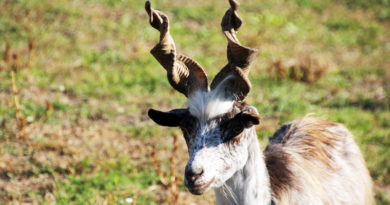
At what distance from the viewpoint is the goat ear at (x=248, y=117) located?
11.0 feet

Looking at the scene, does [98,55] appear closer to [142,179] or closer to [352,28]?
[142,179]

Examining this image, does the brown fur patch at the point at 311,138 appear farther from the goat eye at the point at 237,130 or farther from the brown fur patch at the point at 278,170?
the goat eye at the point at 237,130

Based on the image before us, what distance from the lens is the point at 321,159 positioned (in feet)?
15.4

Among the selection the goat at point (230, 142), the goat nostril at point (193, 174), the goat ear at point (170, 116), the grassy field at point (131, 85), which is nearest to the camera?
the goat nostril at point (193, 174)

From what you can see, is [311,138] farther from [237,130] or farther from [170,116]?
[170,116]

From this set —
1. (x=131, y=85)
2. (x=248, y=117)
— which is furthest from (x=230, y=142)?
(x=131, y=85)

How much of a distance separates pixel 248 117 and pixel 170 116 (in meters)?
0.68

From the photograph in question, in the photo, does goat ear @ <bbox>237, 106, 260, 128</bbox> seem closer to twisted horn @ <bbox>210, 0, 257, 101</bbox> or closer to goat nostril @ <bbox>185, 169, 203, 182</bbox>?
twisted horn @ <bbox>210, 0, 257, 101</bbox>

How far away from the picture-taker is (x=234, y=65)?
358 centimetres

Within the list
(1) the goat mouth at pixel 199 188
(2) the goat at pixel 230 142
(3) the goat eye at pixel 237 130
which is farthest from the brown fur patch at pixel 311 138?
(1) the goat mouth at pixel 199 188

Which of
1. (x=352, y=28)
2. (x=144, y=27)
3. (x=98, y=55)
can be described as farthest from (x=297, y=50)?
(x=98, y=55)

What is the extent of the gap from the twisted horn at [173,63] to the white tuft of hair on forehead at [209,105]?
0.15 metres

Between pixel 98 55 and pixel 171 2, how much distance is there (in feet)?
13.6

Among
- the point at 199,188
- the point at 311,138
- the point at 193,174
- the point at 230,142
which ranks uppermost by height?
the point at 230,142
